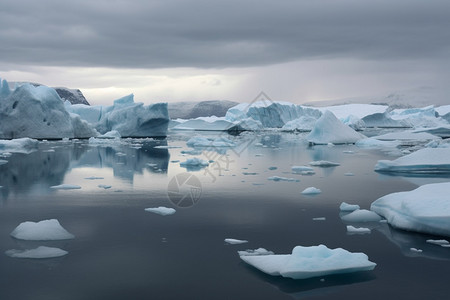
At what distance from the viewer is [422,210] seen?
20.9ft

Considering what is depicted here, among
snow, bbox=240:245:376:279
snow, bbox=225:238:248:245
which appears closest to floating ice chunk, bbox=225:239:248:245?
snow, bbox=225:238:248:245

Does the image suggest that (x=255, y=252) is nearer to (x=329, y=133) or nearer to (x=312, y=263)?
(x=312, y=263)

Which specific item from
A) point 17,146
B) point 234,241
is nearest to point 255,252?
point 234,241

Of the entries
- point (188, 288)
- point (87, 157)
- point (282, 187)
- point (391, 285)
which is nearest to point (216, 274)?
point (188, 288)

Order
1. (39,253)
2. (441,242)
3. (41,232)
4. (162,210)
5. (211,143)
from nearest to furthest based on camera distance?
(39,253) < (441,242) < (41,232) < (162,210) < (211,143)

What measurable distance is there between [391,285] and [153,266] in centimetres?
232

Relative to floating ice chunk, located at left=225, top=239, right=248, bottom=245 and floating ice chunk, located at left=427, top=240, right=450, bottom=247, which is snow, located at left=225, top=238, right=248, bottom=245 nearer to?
floating ice chunk, located at left=225, top=239, right=248, bottom=245

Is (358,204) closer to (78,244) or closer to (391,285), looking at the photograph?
(391,285)

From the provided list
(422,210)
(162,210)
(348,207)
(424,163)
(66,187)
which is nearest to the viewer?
(422,210)

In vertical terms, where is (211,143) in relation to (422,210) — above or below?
below

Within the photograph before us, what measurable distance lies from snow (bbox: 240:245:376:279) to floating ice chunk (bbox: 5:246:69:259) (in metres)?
2.13

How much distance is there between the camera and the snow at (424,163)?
12.7 m

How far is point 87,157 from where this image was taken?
59.3ft

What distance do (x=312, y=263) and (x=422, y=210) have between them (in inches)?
96.0
